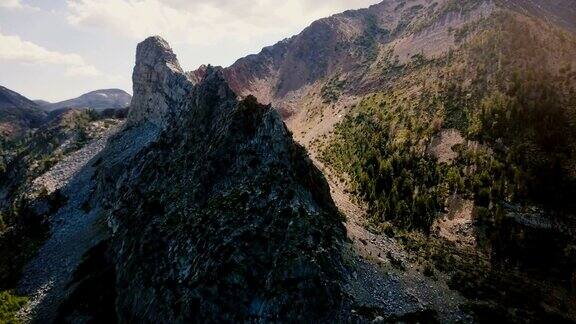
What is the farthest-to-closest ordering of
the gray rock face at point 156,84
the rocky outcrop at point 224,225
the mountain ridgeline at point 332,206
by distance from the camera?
the gray rock face at point 156,84 → the mountain ridgeline at point 332,206 → the rocky outcrop at point 224,225

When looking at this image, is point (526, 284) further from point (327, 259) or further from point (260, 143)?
point (260, 143)

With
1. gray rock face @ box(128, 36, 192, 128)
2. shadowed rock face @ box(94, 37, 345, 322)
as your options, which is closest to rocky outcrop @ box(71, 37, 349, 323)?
shadowed rock face @ box(94, 37, 345, 322)

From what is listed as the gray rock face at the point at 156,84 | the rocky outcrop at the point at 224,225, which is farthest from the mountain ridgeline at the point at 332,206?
the gray rock face at the point at 156,84

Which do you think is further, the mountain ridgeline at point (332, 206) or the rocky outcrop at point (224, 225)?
the mountain ridgeline at point (332, 206)

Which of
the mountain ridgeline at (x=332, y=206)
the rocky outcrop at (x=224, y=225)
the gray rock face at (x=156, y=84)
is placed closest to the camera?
the rocky outcrop at (x=224, y=225)

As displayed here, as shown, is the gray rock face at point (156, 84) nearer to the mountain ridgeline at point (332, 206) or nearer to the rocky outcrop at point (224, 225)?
the mountain ridgeline at point (332, 206)

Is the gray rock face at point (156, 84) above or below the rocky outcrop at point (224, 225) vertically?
above

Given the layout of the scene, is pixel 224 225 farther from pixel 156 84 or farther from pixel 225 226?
pixel 156 84
